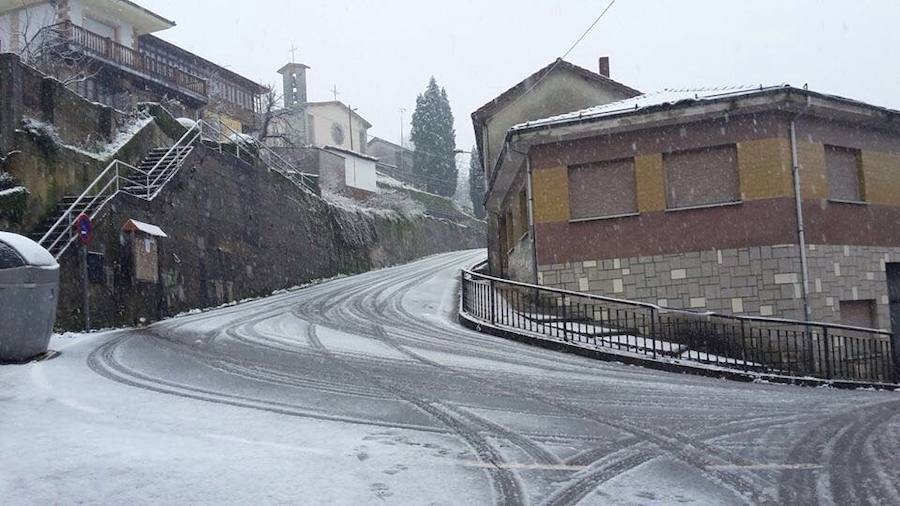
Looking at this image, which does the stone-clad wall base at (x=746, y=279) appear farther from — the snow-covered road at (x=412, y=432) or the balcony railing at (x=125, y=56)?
the balcony railing at (x=125, y=56)

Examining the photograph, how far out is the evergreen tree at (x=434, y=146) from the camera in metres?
61.8

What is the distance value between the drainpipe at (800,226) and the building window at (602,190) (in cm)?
340

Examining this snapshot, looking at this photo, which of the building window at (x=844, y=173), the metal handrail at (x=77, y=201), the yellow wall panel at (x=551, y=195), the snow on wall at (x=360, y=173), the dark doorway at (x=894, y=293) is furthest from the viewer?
the snow on wall at (x=360, y=173)

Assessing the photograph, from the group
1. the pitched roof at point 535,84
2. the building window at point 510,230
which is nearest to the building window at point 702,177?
the building window at point 510,230

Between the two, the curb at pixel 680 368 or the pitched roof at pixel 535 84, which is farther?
the pitched roof at pixel 535 84

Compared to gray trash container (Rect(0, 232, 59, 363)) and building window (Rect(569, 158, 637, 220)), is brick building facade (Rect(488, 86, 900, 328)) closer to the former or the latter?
building window (Rect(569, 158, 637, 220))

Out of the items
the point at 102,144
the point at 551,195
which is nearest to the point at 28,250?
the point at 102,144

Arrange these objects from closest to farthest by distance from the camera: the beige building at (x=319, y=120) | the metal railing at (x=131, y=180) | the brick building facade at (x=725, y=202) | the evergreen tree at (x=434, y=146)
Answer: the metal railing at (x=131, y=180), the brick building facade at (x=725, y=202), the beige building at (x=319, y=120), the evergreen tree at (x=434, y=146)

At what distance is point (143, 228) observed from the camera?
16.5 metres

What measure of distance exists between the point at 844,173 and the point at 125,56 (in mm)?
29201

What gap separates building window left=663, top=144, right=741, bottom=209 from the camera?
52.2 ft

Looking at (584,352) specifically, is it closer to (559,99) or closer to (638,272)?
(638,272)

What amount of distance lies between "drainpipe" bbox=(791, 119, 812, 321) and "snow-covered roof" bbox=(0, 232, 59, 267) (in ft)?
46.5

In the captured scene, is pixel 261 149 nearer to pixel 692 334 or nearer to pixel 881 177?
pixel 692 334
